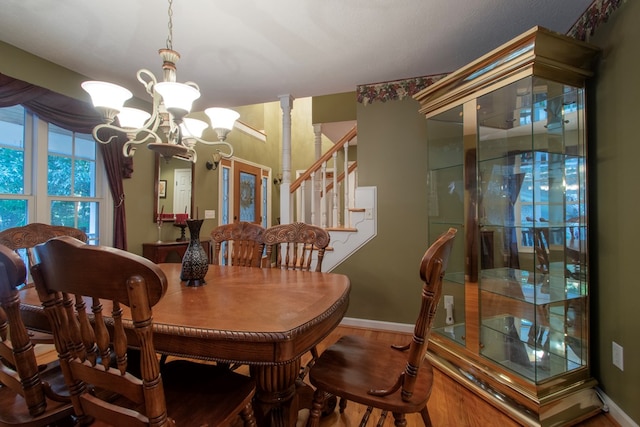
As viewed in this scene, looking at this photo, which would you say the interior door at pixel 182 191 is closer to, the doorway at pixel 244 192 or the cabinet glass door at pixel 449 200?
the doorway at pixel 244 192

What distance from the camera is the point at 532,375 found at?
64.8 inches

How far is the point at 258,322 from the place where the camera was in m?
0.99

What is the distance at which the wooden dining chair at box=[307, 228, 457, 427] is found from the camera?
101cm

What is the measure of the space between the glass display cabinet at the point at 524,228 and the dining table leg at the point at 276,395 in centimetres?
123

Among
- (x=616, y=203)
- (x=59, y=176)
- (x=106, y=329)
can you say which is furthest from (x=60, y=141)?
(x=616, y=203)

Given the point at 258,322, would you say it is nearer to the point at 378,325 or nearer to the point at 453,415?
the point at 453,415

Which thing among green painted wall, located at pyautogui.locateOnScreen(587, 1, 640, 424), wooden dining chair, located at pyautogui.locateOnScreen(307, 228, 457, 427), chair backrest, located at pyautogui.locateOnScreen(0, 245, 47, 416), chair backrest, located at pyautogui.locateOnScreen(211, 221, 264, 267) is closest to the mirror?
chair backrest, located at pyautogui.locateOnScreen(211, 221, 264, 267)

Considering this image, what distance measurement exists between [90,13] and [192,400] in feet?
7.61

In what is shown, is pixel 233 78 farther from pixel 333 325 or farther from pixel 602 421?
pixel 602 421

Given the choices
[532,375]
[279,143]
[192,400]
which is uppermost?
[279,143]

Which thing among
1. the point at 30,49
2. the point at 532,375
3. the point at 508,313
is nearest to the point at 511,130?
the point at 508,313

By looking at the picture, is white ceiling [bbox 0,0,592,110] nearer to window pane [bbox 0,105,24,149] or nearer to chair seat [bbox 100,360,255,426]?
window pane [bbox 0,105,24,149]

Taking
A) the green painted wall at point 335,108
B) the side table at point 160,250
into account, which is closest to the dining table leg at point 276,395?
the side table at point 160,250

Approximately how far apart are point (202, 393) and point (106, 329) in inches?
17.1
